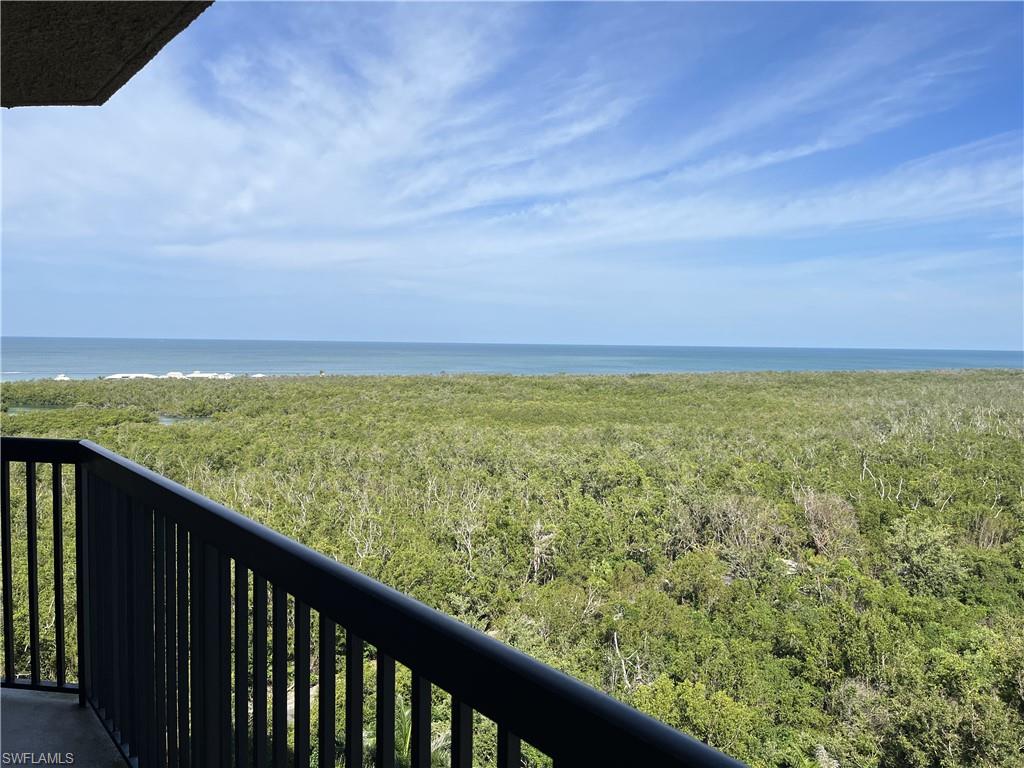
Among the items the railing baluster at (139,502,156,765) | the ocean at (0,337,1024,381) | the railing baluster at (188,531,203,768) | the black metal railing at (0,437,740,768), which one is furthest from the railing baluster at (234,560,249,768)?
the ocean at (0,337,1024,381)

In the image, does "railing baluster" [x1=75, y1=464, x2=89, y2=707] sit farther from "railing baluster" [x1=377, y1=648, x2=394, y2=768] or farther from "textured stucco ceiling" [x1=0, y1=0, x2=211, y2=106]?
"railing baluster" [x1=377, y1=648, x2=394, y2=768]

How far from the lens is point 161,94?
8.81 metres

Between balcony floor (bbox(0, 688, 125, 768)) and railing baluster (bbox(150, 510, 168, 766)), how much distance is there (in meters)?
0.40

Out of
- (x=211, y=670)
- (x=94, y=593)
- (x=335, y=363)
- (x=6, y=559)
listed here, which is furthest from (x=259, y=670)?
(x=335, y=363)

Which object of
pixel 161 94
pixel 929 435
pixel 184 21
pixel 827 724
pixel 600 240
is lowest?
pixel 827 724

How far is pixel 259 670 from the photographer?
1.22m

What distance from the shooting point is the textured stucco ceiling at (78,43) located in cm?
159

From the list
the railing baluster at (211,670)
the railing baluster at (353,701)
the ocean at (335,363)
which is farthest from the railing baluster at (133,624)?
the ocean at (335,363)

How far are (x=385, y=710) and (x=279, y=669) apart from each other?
38 centimetres

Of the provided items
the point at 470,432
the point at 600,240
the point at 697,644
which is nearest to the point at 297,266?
the point at 600,240

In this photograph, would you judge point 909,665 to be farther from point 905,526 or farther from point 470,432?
point 470,432

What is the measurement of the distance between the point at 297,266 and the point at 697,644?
148 ft

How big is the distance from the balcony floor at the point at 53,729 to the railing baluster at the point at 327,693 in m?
1.39

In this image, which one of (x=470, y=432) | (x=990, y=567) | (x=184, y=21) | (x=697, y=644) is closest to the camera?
(x=184, y=21)
